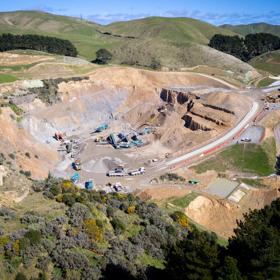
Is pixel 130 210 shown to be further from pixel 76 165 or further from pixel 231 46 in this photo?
pixel 231 46

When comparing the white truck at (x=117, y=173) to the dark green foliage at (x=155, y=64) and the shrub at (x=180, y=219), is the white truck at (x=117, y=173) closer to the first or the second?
the shrub at (x=180, y=219)

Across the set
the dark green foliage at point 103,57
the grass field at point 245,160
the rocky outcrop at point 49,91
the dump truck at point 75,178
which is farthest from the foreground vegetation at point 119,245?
the dark green foliage at point 103,57

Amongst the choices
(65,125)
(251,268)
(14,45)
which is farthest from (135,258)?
(14,45)

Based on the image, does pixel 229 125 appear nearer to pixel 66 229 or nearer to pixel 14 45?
pixel 66 229

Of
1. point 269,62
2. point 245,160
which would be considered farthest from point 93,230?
point 269,62

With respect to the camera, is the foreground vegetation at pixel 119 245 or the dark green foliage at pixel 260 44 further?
the dark green foliage at pixel 260 44

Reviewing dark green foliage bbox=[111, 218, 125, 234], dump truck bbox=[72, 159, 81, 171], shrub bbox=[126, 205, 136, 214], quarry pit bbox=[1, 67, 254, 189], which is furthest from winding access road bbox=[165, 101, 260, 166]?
dark green foliage bbox=[111, 218, 125, 234]
